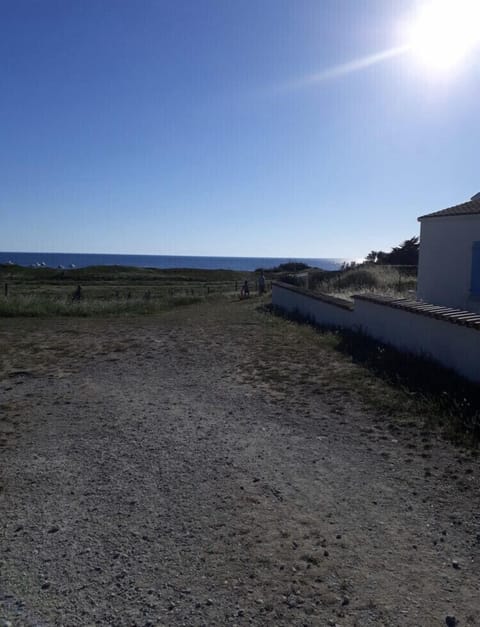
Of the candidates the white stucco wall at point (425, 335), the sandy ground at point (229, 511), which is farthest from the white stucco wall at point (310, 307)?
the sandy ground at point (229, 511)

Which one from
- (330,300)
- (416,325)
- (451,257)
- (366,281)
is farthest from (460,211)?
(366,281)

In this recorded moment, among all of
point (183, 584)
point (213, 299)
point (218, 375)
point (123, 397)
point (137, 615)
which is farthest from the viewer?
point (213, 299)

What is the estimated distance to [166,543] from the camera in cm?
337

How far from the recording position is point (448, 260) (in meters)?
13.9

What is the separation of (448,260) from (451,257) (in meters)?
0.12

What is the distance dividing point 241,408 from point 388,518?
2.91 m

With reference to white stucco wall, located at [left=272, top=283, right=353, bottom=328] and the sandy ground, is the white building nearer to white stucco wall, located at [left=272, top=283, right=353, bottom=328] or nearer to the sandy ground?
white stucco wall, located at [left=272, top=283, right=353, bottom=328]

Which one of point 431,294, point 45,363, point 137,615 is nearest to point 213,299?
point 431,294

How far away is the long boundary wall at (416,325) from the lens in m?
7.27

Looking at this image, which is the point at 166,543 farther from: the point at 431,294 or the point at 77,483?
the point at 431,294

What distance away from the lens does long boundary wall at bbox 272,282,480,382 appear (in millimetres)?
7270

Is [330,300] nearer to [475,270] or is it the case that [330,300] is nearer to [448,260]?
[448,260]

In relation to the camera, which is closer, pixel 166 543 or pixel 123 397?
pixel 166 543

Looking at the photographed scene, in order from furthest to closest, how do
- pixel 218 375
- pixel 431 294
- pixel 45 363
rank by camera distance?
pixel 431 294
pixel 45 363
pixel 218 375
